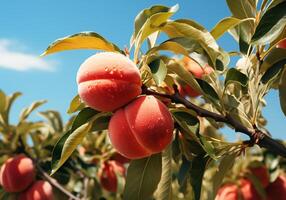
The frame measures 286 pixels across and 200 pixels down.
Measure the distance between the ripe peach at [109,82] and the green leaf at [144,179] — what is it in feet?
0.74

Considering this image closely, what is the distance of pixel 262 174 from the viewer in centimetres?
220

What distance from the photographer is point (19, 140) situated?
270 cm

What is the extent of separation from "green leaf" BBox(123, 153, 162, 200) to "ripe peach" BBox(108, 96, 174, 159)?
14 cm

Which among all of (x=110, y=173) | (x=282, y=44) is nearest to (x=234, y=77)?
(x=282, y=44)

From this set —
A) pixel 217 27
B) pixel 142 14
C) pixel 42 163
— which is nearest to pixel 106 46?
pixel 142 14

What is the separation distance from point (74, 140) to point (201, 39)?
416 millimetres

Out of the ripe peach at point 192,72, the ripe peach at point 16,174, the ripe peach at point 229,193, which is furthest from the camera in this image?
the ripe peach at point 16,174

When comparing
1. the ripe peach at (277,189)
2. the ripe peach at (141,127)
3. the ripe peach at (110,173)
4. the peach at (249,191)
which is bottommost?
the ripe peach at (277,189)

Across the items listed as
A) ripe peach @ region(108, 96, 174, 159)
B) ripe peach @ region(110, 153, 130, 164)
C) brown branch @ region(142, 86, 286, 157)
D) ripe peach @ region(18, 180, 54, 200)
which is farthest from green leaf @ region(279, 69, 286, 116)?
ripe peach @ region(110, 153, 130, 164)

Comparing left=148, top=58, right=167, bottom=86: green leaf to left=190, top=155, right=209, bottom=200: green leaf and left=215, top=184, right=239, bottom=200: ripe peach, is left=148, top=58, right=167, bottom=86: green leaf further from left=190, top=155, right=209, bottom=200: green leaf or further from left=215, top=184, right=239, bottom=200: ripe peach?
left=215, top=184, right=239, bottom=200: ripe peach

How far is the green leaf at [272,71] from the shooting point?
3.89ft

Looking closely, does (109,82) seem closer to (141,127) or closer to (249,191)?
(141,127)

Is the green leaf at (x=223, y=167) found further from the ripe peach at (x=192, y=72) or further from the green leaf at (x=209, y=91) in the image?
the ripe peach at (x=192, y=72)

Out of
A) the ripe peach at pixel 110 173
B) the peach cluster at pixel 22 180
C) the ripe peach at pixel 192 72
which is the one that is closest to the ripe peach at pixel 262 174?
the ripe peach at pixel 192 72
